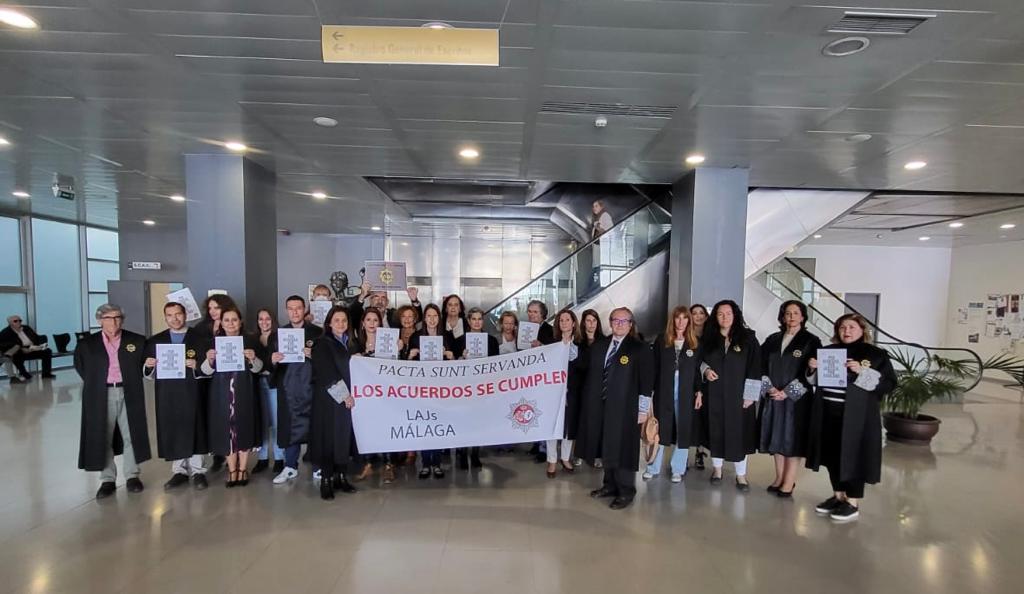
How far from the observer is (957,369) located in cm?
639

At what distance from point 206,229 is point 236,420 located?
3.08 meters

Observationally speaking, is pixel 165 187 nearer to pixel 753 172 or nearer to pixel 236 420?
pixel 236 420

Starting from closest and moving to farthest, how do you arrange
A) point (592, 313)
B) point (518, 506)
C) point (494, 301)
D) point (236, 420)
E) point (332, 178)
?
point (518, 506) → point (236, 420) → point (592, 313) → point (332, 178) → point (494, 301)

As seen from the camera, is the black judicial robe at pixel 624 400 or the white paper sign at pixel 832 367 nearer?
the white paper sign at pixel 832 367

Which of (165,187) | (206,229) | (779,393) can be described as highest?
(165,187)

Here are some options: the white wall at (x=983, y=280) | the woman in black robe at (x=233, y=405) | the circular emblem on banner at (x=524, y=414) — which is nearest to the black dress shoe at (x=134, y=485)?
the woman in black robe at (x=233, y=405)

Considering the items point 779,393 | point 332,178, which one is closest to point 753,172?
point 779,393

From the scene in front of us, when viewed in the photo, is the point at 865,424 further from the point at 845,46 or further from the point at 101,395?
the point at 101,395

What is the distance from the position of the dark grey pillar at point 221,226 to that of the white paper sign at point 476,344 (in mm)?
3466

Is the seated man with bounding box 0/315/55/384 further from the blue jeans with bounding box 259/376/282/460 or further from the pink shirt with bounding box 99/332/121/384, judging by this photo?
the blue jeans with bounding box 259/376/282/460

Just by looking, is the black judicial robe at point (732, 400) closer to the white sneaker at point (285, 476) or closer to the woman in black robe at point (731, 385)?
the woman in black robe at point (731, 385)

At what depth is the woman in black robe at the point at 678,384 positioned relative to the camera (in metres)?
4.34

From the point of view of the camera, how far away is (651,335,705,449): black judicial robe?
14.2ft

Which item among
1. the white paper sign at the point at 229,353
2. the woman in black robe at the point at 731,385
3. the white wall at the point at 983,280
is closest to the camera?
the white paper sign at the point at 229,353
